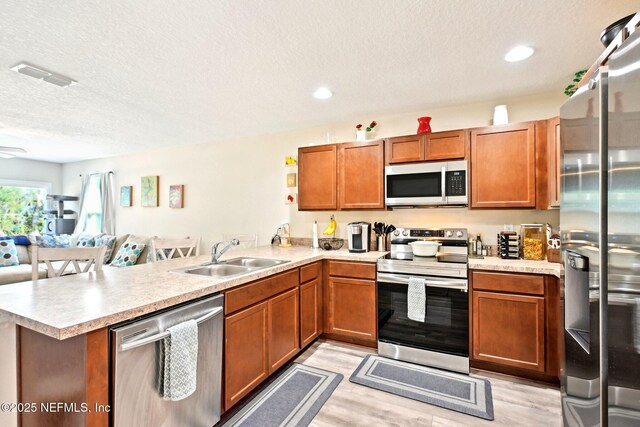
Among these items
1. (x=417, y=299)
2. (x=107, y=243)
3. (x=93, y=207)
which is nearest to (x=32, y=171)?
(x=93, y=207)

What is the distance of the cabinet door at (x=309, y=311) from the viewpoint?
2.66 metres

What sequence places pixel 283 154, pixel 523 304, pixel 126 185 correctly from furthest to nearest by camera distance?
pixel 126 185 → pixel 283 154 → pixel 523 304

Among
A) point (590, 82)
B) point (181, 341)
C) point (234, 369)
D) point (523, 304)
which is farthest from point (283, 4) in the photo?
point (523, 304)

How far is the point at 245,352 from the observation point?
1965 mm

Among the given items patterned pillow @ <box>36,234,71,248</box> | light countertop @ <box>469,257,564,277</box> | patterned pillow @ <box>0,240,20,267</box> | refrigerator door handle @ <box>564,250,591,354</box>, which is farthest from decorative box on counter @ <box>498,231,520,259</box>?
patterned pillow @ <box>36,234,71,248</box>

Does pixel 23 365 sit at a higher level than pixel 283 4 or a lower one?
lower

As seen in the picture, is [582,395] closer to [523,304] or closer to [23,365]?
[523,304]

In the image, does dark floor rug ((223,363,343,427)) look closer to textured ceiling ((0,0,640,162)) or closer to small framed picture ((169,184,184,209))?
textured ceiling ((0,0,640,162))

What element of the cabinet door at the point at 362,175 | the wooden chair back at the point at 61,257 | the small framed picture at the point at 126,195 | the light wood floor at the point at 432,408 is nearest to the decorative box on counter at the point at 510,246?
the light wood floor at the point at 432,408

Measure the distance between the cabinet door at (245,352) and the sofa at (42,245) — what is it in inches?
136

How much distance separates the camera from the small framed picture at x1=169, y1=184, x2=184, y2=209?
15.7ft

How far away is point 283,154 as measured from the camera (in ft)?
13.0

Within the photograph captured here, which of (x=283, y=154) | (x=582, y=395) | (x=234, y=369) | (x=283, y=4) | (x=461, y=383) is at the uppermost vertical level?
(x=283, y=4)

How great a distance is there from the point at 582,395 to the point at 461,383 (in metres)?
1.22
